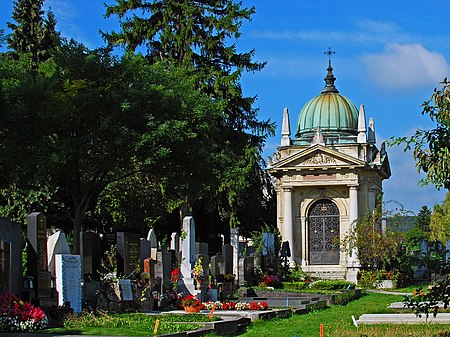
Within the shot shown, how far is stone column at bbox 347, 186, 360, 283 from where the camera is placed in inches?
1662

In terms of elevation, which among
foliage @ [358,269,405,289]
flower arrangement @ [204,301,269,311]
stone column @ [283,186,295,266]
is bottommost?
foliage @ [358,269,405,289]

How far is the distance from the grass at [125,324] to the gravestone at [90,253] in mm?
4258

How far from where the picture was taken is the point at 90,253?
72.9 feet

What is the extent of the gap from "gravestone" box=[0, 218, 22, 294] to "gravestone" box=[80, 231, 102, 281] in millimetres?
4429

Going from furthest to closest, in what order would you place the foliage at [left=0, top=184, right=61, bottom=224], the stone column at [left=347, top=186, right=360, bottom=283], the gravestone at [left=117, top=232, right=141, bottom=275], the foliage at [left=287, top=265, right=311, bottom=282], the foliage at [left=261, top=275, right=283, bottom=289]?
the stone column at [left=347, top=186, right=360, bottom=283] < the foliage at [left=287, top=265, right=311, bottom=282] < the foliage at [left=0, top=184, right=61, bottom=224] < the foliage at [left=261, top=275, right=283, bottom=289] < the gravestone at [left=117, top=232, right=141, bottom=275]

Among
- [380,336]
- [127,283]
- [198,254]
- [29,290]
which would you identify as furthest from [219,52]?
[380,336]

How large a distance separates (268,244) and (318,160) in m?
8.08

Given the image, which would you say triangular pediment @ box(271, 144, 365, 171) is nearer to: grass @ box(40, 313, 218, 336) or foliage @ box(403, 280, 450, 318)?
grass @ box(40, 313, 218, 336)

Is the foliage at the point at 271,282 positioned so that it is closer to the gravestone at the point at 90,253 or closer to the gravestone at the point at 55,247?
the gravestone at the point at 90,253

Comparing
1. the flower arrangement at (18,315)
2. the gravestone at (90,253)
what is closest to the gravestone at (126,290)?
the gravestone at (90,253)

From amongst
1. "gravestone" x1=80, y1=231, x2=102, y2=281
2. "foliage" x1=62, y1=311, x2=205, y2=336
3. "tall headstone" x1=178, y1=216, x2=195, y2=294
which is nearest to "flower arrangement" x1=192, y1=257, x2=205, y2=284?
"tall headstone" x1=178, y1=216, x2=195, y2=294

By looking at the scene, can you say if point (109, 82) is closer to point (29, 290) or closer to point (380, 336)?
point (29, 290)

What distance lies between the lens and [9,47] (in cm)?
4141

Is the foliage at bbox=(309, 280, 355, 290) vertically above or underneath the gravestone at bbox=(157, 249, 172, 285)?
underneath
